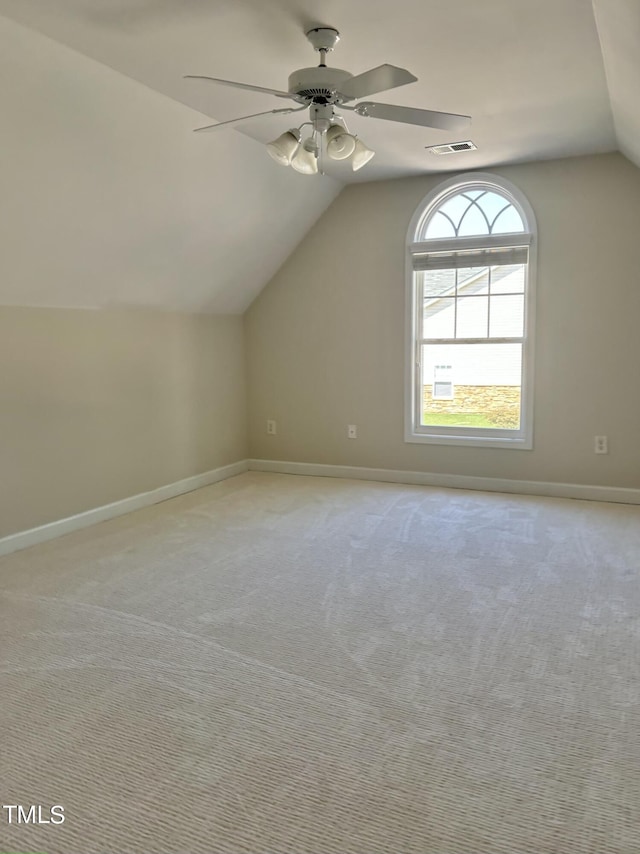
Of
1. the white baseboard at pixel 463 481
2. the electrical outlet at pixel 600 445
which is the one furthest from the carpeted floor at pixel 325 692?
the electrical outlet at pixel 600 445

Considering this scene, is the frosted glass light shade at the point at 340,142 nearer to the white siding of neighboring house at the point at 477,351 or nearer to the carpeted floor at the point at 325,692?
the carpeted floor at the point at 325,692

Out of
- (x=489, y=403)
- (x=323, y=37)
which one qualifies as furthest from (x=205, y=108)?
(x=489, y=403)

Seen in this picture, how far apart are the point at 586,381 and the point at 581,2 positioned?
2719mm

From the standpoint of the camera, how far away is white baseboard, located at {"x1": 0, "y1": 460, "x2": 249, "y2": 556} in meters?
3.68

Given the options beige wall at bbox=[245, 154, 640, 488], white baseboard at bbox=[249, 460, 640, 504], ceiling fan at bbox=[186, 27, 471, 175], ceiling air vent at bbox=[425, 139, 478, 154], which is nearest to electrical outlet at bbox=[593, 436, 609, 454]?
beige wall at bbox=[245, 154, 640, 488]

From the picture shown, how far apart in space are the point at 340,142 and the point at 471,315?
2.52 meters

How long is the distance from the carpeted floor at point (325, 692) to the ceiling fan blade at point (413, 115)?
210 centimetres

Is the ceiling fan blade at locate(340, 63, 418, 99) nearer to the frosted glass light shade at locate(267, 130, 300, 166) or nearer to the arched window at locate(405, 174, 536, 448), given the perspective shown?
the frosted glass light shade at locate(267, 130, 300, 166)

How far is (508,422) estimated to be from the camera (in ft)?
16.2

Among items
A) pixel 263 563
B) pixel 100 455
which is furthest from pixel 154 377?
pixel 263 563

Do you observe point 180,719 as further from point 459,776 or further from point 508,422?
point 508,422

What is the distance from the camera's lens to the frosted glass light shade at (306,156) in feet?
9.70

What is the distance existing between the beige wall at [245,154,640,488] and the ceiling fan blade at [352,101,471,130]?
226cm

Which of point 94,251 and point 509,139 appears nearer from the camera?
point 94,251
